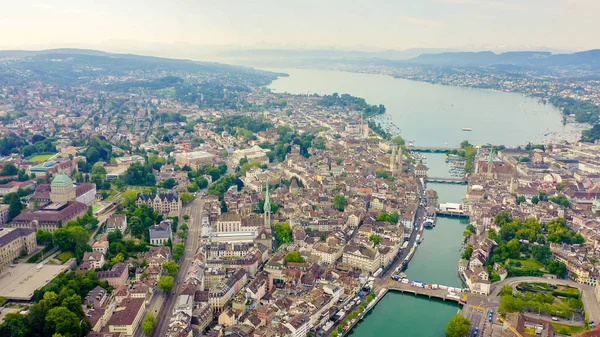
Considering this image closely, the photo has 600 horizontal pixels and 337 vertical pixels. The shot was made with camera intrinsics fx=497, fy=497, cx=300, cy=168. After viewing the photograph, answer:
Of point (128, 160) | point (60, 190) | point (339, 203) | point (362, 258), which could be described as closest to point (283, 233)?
point (362, 258)

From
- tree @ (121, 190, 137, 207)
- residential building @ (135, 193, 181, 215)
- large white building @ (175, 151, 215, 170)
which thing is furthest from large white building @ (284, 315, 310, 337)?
large white building @ (175, 151, 215, 170)

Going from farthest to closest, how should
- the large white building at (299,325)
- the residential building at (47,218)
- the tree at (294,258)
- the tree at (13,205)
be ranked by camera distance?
the tree at (13,205), the residential building at (47,218), the tree at (294,258), the large white building at (299,325)

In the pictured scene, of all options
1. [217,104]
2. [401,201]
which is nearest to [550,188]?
[401,201]

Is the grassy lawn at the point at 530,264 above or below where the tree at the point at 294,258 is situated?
below

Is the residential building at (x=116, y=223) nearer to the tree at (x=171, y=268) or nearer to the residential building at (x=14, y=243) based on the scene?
the residential building at (x=14, y=243)

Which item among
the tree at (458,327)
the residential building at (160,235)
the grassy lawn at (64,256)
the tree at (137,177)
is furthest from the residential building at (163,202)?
the tree at (458,327)

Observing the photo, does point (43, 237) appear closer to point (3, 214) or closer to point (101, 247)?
point (101, 247)
